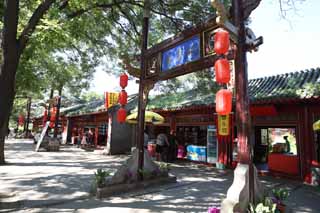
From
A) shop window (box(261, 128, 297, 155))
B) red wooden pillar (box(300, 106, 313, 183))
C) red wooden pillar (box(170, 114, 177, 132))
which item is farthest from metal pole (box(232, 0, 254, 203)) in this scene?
red wooden pillar (box(170, 114, 177, 132))

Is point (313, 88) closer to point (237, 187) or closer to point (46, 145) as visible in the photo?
point (237, 187)

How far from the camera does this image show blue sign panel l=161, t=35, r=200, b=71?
543 centimetres

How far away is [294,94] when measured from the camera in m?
7.21

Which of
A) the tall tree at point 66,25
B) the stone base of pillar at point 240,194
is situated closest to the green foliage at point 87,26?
the tall tree at point 66,25

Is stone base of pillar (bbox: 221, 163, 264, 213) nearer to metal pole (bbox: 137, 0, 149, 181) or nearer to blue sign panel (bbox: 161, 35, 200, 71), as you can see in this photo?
blue sign panel (bbox: 161, 35, 200, 71)

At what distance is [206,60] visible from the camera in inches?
198

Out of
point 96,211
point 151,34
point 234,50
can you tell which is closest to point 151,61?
point 234,50

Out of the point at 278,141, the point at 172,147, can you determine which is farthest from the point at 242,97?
the point at 278,141

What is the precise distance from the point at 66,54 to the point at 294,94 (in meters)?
11.6

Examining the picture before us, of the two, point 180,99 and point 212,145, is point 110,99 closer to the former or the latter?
point 180,99

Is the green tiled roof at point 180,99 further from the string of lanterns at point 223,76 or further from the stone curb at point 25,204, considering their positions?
the stone curb at point 25,204

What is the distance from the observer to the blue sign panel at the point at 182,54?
17.8ft

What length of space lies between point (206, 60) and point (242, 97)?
4.81ft

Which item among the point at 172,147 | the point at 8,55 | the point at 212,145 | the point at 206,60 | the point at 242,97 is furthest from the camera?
the point at 172,147
